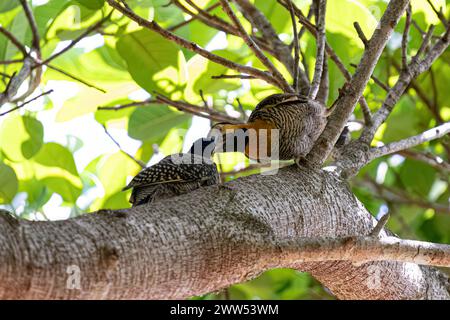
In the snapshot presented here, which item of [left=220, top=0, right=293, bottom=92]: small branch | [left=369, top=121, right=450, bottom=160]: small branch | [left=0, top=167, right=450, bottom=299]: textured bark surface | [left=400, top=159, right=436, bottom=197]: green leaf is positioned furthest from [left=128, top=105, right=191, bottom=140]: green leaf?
[left=400, top=159, right=436, bottom=197]: green leaf

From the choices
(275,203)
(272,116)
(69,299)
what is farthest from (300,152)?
(69,299)

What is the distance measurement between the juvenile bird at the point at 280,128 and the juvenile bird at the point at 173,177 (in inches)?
9.8

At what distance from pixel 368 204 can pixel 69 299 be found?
3.54 m

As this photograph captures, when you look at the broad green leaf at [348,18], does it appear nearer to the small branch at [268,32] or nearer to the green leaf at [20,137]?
the small branch at [268,32]

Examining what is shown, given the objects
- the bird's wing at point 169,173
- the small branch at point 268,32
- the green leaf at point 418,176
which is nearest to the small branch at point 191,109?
the bird's wing at point 169,173

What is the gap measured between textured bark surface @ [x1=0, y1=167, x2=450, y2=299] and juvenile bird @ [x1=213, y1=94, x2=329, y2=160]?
47 centimetres

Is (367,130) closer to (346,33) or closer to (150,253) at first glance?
(346,33)

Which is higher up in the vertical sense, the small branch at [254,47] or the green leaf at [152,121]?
the green leaf at [152,121]

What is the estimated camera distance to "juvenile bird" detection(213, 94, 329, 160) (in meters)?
2.49

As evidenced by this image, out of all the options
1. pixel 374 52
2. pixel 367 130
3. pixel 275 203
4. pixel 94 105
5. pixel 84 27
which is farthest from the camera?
pixel 94 105

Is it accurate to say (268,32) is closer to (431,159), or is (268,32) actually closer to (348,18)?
(348,18)

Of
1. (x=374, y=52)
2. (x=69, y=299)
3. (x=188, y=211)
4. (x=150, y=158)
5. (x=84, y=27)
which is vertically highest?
(x=84, y=27)

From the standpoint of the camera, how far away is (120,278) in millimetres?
1335

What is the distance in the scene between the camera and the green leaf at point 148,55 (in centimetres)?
310
